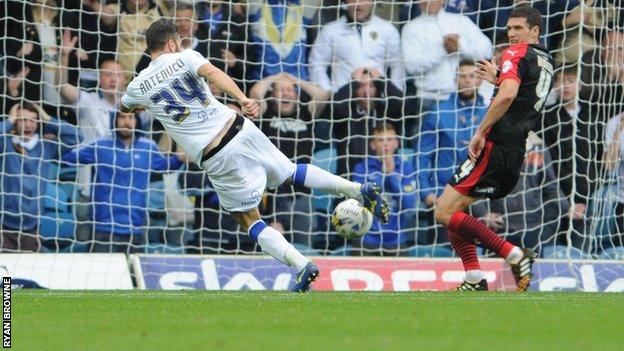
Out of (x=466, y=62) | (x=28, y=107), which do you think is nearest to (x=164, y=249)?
(x=28, y=107)

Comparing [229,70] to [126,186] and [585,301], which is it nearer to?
[126,186]

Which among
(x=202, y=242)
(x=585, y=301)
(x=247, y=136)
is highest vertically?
(x=247, y=136)

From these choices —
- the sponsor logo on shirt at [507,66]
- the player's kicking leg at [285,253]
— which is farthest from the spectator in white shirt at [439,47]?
the player's kicking leg at [285,253]

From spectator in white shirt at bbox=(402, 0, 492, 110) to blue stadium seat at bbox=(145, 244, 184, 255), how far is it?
2.95 meters

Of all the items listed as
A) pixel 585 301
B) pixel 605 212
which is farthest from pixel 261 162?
pixel 605 212

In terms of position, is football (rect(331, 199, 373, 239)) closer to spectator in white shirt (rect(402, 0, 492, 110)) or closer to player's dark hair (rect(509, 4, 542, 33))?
player's dark hair (rect(509, 4, 542, 33))

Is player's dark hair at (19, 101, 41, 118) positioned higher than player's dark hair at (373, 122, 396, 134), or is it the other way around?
player's dark hair at (19, 101, 41, 118)

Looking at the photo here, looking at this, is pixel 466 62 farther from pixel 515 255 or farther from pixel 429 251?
pixel 515 255

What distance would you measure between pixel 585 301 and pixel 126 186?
19.8ft

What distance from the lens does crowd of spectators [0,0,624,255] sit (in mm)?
14047

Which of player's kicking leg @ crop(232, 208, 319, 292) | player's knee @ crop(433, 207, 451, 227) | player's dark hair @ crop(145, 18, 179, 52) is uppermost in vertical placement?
player's dark hair @ crop(145, 18, 179, 52)

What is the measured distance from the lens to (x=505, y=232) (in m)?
14.4

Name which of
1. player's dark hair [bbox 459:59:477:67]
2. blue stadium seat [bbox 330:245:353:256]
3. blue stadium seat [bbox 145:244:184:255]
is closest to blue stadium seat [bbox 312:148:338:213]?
blue stadium seat [bbox 330:245:353:256]

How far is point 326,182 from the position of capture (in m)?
10.4
